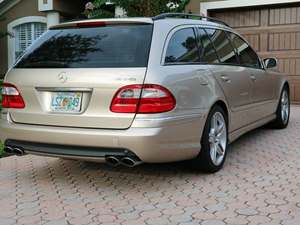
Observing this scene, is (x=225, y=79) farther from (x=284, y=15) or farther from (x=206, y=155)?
(x=284, y=15)

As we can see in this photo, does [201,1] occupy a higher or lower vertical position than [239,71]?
higher

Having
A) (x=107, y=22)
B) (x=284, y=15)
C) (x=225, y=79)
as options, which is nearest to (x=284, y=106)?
(x=225, y=79)

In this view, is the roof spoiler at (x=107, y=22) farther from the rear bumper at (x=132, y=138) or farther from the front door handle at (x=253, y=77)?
the front door handle at (x=253, y=77)

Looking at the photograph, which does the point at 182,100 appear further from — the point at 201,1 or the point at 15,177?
the point at 201,1

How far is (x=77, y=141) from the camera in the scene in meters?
4.41

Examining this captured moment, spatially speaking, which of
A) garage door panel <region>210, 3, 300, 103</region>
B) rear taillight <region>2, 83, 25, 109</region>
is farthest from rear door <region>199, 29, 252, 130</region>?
garage door panel <region>210, 3, 300, 103</region>

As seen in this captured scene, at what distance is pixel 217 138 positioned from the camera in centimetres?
528

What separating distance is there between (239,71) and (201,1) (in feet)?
20.6

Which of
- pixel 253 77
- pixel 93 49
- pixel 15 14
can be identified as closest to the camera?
pixel 93 49

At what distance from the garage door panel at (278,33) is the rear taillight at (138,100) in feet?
25.1

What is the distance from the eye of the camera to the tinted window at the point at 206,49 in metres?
5.30

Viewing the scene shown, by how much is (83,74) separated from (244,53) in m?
2.86

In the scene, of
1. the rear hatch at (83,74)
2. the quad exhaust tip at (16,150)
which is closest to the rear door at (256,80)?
the rear hatch at (83,74)

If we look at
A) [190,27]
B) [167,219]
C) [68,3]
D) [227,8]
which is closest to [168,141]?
[167,219]
